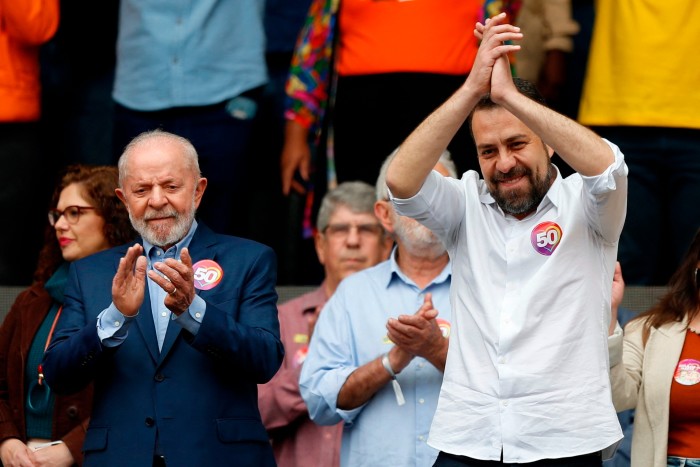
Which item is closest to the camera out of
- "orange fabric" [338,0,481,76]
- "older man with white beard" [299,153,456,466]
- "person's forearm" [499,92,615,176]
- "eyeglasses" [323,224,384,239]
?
"person's forearm" [499,92,615,176]

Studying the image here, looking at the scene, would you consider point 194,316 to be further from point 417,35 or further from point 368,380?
point 417,35

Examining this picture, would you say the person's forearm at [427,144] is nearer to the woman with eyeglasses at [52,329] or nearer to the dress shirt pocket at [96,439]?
the dress shirt pocket at [96,439]

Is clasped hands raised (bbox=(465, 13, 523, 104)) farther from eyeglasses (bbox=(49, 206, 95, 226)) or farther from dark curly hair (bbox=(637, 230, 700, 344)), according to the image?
eyeglasses (bbox=(49, 206, 95, 226))

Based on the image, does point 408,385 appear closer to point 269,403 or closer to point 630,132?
point 269,403

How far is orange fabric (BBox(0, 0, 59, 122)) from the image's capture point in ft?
18.5

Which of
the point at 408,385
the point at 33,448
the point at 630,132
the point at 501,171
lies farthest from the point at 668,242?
the point at 33,448

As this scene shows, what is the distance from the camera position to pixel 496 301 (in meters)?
3.52

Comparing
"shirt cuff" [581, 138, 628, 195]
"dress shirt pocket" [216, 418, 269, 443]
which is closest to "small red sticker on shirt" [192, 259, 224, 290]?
"dress shirt pocket" [216, 418, 269, 443]

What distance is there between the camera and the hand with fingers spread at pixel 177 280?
356cm

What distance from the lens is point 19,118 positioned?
5.76 m

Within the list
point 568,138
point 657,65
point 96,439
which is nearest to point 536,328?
point 568,138

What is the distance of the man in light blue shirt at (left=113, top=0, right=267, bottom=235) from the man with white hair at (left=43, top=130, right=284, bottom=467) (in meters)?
1.57

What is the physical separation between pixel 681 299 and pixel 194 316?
1.78m

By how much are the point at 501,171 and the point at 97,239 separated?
5.92ft
